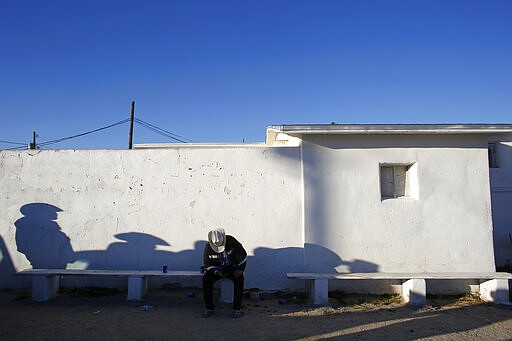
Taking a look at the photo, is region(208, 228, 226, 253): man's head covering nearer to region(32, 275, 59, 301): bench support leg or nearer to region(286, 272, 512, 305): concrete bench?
region(286, 272, 512, 305): concrete bench

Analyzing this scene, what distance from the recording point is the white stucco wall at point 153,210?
729cm

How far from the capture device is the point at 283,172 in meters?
7.38

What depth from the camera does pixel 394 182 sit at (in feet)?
24.6

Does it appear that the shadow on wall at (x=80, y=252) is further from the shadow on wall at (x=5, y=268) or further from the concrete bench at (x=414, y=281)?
the concrete bench at (x=414, y=281)

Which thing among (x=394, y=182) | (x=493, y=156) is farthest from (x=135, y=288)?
(x=493, y=156)

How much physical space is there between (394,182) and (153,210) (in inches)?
169

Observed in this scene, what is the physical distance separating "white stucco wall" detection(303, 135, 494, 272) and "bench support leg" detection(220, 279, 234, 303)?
4.84 feet

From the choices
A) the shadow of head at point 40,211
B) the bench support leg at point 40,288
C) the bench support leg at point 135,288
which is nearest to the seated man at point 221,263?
the bench support leg at point 135,288

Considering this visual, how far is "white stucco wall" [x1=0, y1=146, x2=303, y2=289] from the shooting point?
287 inches

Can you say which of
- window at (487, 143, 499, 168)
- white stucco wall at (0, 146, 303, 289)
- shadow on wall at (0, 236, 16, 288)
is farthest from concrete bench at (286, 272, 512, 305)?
window at (487, 143, 499, 168)

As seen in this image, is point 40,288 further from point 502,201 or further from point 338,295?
point 502,201

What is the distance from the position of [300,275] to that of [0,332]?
4.17 m

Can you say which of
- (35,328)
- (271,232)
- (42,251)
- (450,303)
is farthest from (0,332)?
(450,303)

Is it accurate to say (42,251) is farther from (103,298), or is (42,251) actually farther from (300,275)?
(300,275)
